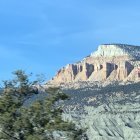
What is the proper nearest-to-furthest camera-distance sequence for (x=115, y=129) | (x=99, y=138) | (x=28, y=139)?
(x=28, y=139)
(x=99, y=138)
(x=115, y=129)

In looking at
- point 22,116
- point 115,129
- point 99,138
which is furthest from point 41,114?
point 115,129

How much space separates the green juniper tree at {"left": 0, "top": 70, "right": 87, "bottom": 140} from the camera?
35.2m

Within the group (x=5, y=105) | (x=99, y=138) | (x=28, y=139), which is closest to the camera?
(x=28, y=139)

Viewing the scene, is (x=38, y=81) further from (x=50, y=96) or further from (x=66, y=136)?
(x=66, y=136)

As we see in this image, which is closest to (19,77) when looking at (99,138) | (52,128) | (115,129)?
(52,128)

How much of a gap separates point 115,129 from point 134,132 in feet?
33.6

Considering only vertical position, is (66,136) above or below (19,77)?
below

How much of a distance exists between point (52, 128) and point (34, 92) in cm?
232

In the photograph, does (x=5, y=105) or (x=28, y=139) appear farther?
(x=5, y=105)

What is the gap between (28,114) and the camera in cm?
3562

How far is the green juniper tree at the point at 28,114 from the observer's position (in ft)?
115

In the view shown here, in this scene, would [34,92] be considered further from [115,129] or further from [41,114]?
[115,129]

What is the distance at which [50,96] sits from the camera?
36.6 m

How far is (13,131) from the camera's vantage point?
3541 cm
